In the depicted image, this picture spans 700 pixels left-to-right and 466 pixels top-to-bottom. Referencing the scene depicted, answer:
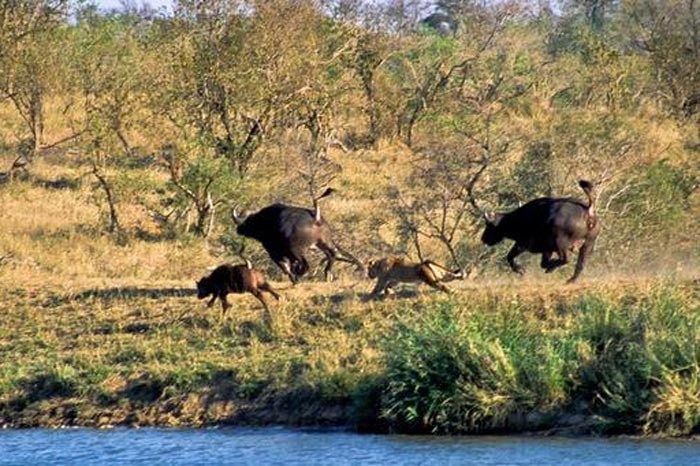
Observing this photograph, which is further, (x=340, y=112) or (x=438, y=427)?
(x=340, y=112)

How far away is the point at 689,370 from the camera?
12844 millimetres

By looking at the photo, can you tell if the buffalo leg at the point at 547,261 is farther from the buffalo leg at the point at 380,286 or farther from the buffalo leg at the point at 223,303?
the buffalo leg at the point at 223,303

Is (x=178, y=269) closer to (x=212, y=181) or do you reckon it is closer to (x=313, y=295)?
(x=212, y=181)

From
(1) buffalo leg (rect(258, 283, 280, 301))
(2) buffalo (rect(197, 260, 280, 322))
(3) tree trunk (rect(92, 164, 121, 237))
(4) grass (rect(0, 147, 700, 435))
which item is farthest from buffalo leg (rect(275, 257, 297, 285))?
(3) tree trunk (rect(92, 164, 121, 237))

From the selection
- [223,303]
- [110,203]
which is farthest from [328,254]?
[110,203]

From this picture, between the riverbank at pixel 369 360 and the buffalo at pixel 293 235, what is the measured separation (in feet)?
2.32

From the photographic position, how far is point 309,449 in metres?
13.2

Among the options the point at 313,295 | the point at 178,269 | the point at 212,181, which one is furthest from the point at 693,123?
the point at 313,295

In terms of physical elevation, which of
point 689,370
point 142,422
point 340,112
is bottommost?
point 142,422

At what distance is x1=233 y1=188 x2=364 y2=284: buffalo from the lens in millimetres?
18219

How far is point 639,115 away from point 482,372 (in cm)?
2111

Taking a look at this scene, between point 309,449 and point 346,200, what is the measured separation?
14.2m

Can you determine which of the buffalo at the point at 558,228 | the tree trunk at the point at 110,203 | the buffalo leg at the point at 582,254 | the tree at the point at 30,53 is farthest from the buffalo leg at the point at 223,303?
the tree at the point at 30,53

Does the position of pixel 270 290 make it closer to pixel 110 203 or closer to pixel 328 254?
pixel 328 254
